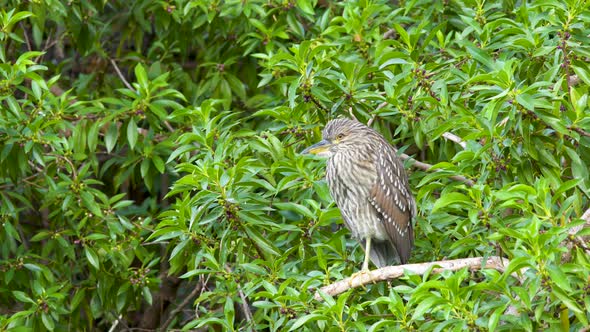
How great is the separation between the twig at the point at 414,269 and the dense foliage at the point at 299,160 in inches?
2.3

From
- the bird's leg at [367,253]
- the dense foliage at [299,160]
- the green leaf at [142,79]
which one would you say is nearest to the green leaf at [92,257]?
the dense foliage at [299,160]

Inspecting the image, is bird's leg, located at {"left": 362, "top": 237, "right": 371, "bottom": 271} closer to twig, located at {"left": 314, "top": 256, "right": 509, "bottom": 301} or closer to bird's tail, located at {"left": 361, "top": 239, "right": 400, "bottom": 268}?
bird's tail, located at {"left": 361, "top": 239, "right": 400, "bottom": 268}

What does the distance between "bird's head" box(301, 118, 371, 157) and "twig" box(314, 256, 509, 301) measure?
88 centimetres

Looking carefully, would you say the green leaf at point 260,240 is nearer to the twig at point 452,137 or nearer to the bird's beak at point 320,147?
the bird's beak at point 320,147

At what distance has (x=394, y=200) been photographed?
5.75 m

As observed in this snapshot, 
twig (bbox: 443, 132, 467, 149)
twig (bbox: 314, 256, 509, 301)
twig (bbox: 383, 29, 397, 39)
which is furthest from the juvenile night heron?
twig (bbox: 383, 29, 397, 39)

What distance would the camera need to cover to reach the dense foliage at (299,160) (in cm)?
432

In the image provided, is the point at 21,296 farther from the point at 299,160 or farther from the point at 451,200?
the point at 451,200

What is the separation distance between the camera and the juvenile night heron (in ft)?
18.6

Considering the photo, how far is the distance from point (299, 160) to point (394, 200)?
73 cm

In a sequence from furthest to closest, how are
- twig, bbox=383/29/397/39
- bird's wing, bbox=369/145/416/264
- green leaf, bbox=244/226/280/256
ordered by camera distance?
twig, bbox=383/29/397/39
bird's wing, bbox=369/145/416/264
green leaf, bbox=244/226/280/256

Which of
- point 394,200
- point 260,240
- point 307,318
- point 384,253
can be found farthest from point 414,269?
point 384,253

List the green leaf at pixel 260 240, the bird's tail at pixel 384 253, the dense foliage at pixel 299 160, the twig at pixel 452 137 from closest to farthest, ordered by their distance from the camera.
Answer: the dense foliage at pixel 299 160 < the green leaf at pixel 260 240 < the twig at pixel 452 137 < the bird's tail at pixel 384 253

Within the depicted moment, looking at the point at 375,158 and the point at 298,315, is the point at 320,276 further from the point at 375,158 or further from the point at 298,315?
the point at 375,158
